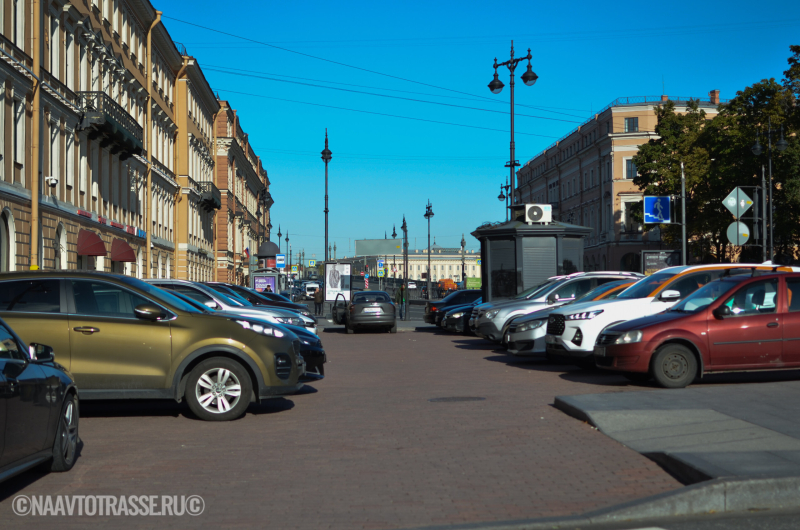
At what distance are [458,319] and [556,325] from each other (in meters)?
14.6

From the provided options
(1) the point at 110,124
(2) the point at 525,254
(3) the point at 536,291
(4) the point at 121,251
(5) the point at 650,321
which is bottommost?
(5) the point at 650,321

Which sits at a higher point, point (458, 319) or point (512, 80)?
point (512, 80)

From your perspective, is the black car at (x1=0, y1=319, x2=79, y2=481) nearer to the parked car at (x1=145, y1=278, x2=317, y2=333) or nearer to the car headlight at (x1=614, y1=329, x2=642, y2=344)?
the car headlight at (x1=614, y1=329, x2=642, y2=344)

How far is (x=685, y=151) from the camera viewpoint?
58.2 meters

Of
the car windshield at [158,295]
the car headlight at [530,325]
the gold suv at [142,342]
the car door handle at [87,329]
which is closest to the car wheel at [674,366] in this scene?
the car headlight at [530,325]

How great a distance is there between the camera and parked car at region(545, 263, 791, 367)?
14.5 metres

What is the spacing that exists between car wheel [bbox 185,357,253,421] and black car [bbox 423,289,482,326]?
76.9 ft

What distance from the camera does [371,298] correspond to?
31547 millimetres

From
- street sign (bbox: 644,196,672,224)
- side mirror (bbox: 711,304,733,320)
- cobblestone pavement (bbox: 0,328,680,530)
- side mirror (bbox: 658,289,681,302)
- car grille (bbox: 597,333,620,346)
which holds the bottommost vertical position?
cobblestone pavement (bbox: 0,328,680,530)

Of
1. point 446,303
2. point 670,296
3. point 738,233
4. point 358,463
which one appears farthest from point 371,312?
point 358,463

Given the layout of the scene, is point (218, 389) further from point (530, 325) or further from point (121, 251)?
point (121, 251)

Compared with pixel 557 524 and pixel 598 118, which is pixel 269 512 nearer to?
pixel 557 524
